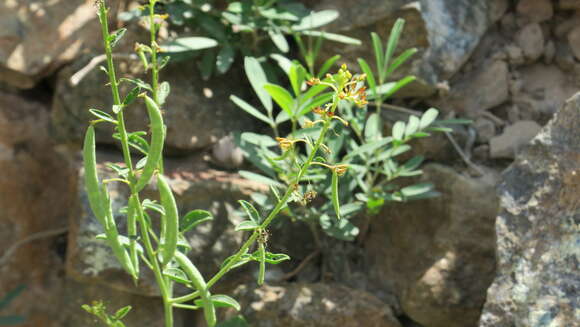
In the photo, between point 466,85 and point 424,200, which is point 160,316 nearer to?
point 424,200

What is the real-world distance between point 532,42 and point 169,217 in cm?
133

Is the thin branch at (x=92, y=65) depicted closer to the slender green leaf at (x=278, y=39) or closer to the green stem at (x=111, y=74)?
the slender green leaf at (x=278, y=39)

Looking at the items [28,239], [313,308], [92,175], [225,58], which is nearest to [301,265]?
[313,308]

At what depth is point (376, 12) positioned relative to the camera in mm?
2053

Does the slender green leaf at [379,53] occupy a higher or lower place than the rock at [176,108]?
higher

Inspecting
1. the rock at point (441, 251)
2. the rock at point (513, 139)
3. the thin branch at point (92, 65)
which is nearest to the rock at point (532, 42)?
the rock at point (513, 139)

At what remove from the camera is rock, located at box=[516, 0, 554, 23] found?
2.11 metres

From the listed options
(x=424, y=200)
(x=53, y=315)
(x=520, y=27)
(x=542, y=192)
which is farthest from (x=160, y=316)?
(x=520, y=27)

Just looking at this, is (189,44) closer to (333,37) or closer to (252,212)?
(333,37)

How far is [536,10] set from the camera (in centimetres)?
212

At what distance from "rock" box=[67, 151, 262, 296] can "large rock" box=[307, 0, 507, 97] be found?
0.51m

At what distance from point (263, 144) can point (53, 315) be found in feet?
3.22

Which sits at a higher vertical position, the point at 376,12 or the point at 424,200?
the point at 376,12

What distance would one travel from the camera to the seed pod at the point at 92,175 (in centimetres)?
117
